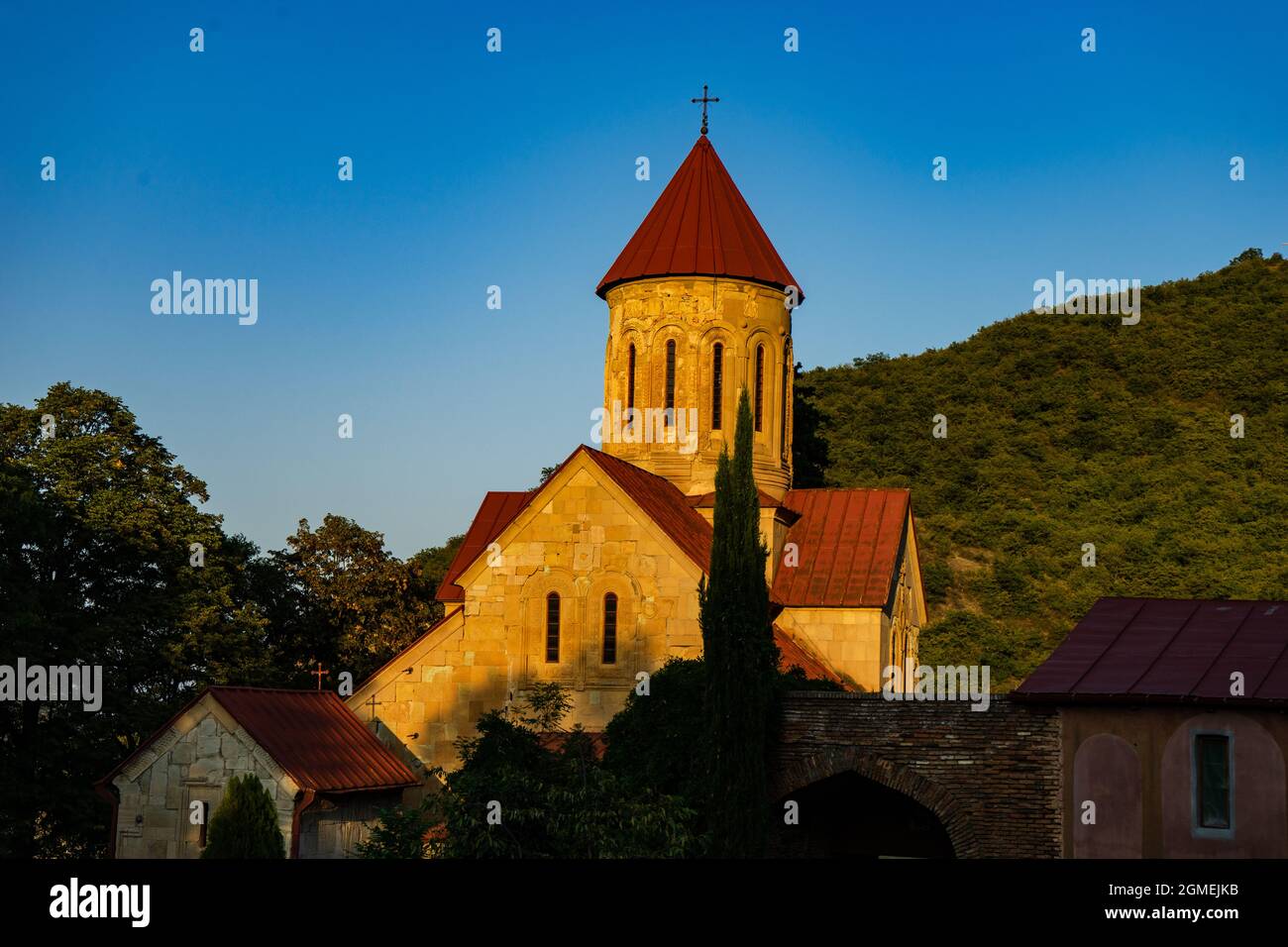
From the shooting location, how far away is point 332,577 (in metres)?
36.2

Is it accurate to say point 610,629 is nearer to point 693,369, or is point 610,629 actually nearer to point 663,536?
point 663,536

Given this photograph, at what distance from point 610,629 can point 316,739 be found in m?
4.96

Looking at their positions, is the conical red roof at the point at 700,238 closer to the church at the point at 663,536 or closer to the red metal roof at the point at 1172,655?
the church at the point at 663,536

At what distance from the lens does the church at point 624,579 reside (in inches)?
864

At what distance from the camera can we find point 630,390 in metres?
30.4

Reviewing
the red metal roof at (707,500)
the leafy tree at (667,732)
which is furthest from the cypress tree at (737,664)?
the red metal roof at (707,500)

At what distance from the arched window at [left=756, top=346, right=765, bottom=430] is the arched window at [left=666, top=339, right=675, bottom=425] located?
5.77 feet

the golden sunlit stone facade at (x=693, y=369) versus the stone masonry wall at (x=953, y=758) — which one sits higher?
the golden sunlit stone facade at (x=693, y=369)

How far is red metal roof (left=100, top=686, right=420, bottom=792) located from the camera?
71.6 feet

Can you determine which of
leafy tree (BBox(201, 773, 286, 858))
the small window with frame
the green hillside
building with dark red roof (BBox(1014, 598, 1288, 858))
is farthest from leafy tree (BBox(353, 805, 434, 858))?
the green hillside

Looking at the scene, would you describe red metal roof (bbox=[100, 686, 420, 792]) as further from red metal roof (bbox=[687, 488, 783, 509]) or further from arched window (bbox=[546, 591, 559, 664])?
red metal roof (bbox=[687, 488, 783, 509])

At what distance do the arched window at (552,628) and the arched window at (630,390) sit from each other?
5.98 m
